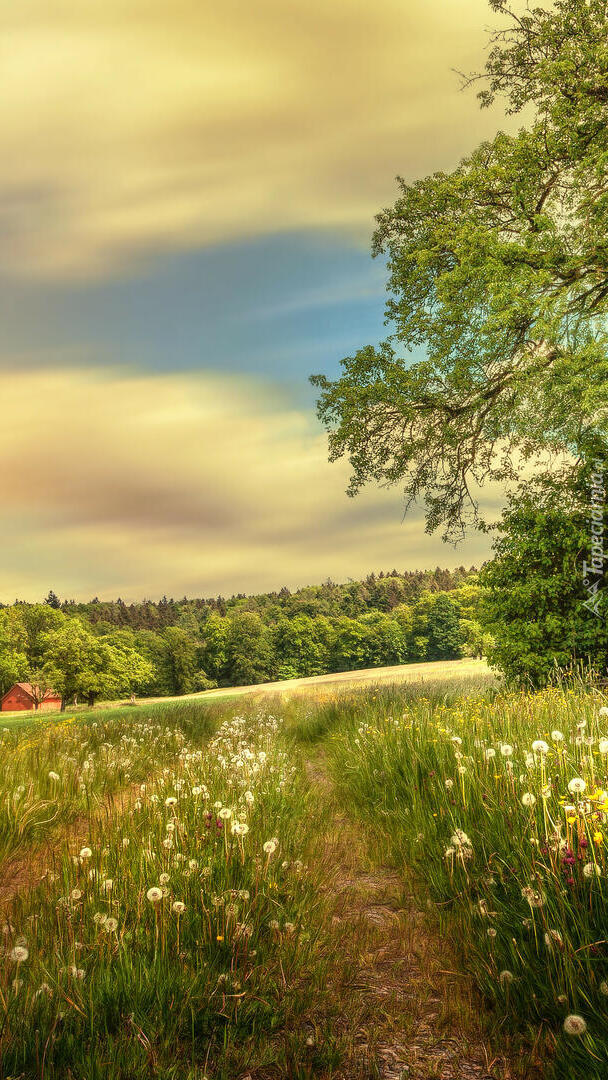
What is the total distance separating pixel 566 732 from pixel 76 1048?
15.4 feet

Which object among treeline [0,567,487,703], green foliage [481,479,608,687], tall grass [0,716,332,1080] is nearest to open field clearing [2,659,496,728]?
green foliage [481,479,608,687]

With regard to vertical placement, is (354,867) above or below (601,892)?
below

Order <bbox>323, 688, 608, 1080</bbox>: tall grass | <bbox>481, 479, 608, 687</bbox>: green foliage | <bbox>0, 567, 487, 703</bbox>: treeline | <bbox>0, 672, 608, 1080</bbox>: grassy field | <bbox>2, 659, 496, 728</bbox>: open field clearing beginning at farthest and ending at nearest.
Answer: <bbox>0, 567, 487, 703</bbox>: treeline < <bbox>2, 659, 496, 728</bbox>: open field clearing < <bbox>481, 479, 608, 687</bbox>: green foliage < <bbox>323, 688, 608, 1080</bbox>: tall grass < <bbox>0, 672, 608, 1080</bbox>: grassy field

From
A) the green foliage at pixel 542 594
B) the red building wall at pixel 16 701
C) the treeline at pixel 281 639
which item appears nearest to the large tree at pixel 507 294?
the green foliage at pixel 542 594

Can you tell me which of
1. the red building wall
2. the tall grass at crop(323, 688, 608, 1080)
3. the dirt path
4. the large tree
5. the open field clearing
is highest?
the large tree

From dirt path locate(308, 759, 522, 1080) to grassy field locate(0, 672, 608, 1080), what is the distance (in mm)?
13

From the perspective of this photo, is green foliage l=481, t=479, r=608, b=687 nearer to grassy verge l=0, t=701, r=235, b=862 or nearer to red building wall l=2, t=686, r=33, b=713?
grassy verge l=0, t=701, r=235, b=862

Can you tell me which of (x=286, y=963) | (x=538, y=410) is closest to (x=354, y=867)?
(x=286, y=963)

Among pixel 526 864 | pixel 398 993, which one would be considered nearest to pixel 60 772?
pixel 398 993

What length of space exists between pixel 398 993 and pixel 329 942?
61cm

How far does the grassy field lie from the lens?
230 cm

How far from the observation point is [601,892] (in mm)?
2555

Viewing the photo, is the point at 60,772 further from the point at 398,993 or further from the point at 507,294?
the point at 507,294

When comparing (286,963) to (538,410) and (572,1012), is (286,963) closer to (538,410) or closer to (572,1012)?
(572,1012)
